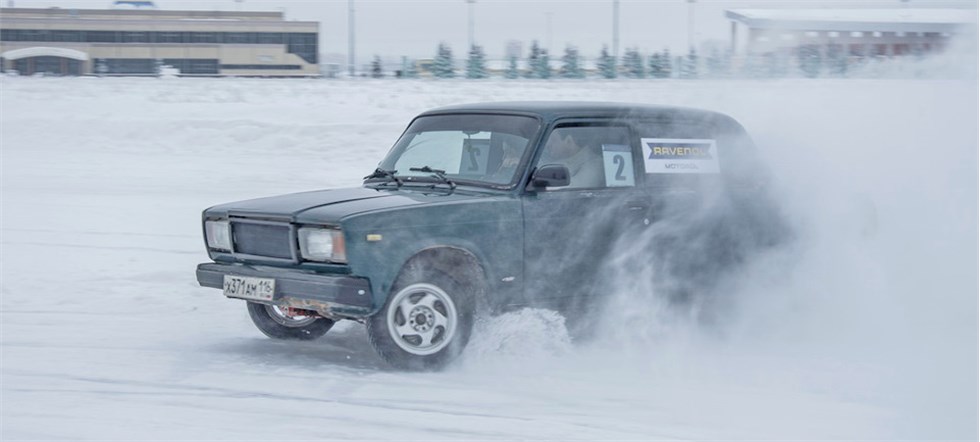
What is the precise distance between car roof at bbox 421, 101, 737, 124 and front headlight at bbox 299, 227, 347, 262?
64.8 inches

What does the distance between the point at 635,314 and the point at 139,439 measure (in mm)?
3378

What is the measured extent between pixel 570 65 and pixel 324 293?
23.9m

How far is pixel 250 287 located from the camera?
6641 mm

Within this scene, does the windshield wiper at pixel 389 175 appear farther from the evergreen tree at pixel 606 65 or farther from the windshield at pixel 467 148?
the evergreen tree at pixel 606 65

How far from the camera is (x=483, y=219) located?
6707 millimetres

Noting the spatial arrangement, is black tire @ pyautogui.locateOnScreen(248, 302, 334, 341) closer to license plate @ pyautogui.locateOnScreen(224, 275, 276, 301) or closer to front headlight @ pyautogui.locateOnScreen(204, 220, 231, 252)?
front headlight @ pyautogui.locateOnScreen(204, 220, 231, 252)

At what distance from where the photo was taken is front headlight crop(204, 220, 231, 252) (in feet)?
23.1

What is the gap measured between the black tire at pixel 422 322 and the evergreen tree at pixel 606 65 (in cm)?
1997

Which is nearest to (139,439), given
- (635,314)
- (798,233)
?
(635,314)

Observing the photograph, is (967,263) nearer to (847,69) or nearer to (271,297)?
(847,69)

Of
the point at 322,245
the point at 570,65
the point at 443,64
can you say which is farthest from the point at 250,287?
the point at 443,64

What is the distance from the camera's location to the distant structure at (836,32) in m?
9.12

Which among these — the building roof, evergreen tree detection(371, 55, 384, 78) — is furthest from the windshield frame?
evergreen tree detection(371, 55, 384, 78)

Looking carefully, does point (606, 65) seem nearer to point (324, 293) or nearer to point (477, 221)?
point (477, 221)
